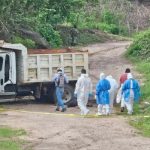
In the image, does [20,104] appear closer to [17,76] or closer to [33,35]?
[17,76]

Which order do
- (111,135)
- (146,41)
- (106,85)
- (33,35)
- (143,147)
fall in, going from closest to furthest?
1. (143,147)
2. (111,135)
3. (106,85)
4. (33,35)
5. (146,41)

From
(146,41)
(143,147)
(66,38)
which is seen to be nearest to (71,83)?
(143,147)

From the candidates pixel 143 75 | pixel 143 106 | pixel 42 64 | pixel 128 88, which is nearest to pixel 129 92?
pixel 128 88

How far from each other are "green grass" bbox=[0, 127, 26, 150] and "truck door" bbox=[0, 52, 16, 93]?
18.2ft

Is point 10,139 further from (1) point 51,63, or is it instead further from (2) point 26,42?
(2) point 26,42

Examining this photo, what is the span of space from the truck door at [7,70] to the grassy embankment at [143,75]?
461 cm

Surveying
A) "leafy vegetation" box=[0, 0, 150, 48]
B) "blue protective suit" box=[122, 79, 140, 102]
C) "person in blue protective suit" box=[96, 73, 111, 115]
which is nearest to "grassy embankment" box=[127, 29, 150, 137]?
"blue protective suit" box=[122, 79, 140, 102]

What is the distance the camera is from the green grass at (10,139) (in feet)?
45.4

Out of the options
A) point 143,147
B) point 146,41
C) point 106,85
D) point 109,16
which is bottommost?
point 143,147

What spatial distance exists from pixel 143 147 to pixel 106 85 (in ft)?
18.0

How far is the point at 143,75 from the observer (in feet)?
89.7

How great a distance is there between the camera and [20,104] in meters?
22.5

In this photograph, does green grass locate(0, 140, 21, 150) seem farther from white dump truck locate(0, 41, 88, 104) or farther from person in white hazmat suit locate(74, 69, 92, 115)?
white dump truck locate(0, 41, 88, 104)

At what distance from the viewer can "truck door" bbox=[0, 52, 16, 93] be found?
2139 cm
